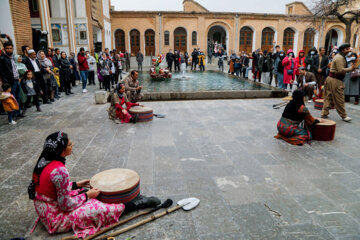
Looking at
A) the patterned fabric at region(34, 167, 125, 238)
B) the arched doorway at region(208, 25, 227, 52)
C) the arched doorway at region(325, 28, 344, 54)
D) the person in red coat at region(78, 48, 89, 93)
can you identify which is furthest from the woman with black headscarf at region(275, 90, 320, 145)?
the arched doorway at region(325, 28, 344, 54)

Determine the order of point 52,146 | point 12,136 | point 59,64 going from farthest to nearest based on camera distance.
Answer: point 59,64 → point 12,136 → point 52,146

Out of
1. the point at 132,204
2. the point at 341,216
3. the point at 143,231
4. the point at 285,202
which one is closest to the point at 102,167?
the point at 132,204

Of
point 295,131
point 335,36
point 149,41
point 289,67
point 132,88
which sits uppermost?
point 335,36

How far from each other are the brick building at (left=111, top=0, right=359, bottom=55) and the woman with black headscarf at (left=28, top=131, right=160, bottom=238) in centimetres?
2630

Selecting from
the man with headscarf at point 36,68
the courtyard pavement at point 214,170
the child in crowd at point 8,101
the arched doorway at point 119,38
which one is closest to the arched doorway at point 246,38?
the arched doorway at point 119,38

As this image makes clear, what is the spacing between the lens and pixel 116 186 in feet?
9.24

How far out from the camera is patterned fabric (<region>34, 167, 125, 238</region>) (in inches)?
96.3

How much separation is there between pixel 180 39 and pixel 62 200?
2795cm

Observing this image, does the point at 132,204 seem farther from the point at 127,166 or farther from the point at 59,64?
the point at 59,64

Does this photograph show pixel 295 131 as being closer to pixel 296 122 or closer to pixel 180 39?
pixel 296 122

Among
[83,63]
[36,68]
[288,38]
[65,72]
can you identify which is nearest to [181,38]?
[288,38]

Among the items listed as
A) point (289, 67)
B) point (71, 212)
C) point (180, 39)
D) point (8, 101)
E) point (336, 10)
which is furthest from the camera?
point (180, 39)

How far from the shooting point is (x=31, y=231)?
2598 mm

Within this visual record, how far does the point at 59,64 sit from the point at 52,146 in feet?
27.7
